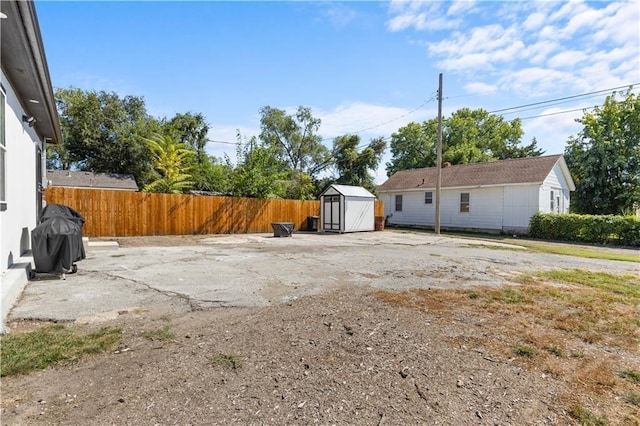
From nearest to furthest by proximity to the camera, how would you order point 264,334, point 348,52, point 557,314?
point 264,334
point 557,314
point 348,52

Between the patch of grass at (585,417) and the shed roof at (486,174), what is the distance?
1947 cm

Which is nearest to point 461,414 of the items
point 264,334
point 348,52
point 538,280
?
point 264,334

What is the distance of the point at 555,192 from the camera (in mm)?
20094

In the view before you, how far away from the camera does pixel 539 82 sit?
695 inches

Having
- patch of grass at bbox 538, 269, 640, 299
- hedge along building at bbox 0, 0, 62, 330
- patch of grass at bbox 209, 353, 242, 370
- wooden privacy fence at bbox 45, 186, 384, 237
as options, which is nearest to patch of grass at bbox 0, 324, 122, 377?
hedge along building at bbox 0, 0, 62, 330

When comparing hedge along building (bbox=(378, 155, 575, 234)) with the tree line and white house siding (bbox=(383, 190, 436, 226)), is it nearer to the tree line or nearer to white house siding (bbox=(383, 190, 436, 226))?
white house siding (bbox=(383, 190, 436, 226))

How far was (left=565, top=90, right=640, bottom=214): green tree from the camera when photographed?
21.2 metres

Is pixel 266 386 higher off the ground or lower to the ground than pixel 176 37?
lower

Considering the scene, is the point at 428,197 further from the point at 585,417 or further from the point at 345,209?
the point at 585,417

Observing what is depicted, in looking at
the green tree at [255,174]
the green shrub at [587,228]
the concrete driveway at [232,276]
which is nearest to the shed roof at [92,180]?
the green tree at [255,174]

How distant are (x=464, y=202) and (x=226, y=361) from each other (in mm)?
21988

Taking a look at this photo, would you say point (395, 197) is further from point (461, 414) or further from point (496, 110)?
point (461, 414)

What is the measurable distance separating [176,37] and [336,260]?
9472 millimetres

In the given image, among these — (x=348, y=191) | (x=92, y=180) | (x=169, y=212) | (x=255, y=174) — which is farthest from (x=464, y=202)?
(x=92, y=180)
